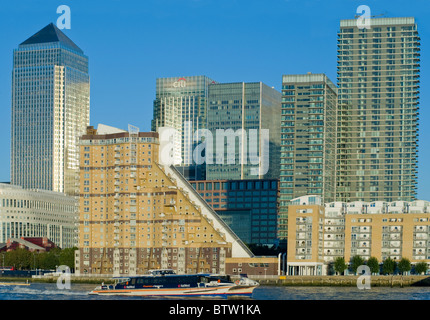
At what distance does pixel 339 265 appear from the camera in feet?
616

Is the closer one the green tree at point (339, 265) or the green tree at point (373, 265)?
the green tree at point (373, 265)

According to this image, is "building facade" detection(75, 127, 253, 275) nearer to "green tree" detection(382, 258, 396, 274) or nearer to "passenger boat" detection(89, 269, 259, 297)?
"green tree" detection(382, 258, 396, 274)

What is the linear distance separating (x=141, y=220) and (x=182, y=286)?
249 ft

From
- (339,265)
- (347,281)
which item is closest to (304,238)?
(339,265)

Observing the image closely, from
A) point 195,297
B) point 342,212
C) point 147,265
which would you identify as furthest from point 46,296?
point 342,212

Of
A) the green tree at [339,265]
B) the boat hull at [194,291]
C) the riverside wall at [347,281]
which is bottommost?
the riverside wall at [347,281]

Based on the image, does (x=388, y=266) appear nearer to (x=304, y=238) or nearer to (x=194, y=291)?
(x=304, y=238)

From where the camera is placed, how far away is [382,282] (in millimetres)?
175125

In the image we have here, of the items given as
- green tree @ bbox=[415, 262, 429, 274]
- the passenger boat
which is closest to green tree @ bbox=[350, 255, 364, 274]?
green tree @ bbox=[415, 262, 429, 274]

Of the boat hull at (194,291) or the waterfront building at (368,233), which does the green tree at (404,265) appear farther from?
the boat hull at (194,291)

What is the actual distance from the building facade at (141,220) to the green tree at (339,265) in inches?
764

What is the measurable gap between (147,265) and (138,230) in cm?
852

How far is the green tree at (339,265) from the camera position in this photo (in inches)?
7382

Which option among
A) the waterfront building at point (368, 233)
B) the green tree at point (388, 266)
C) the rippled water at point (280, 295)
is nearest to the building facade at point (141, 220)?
the waterfront building at point (368, 233)
